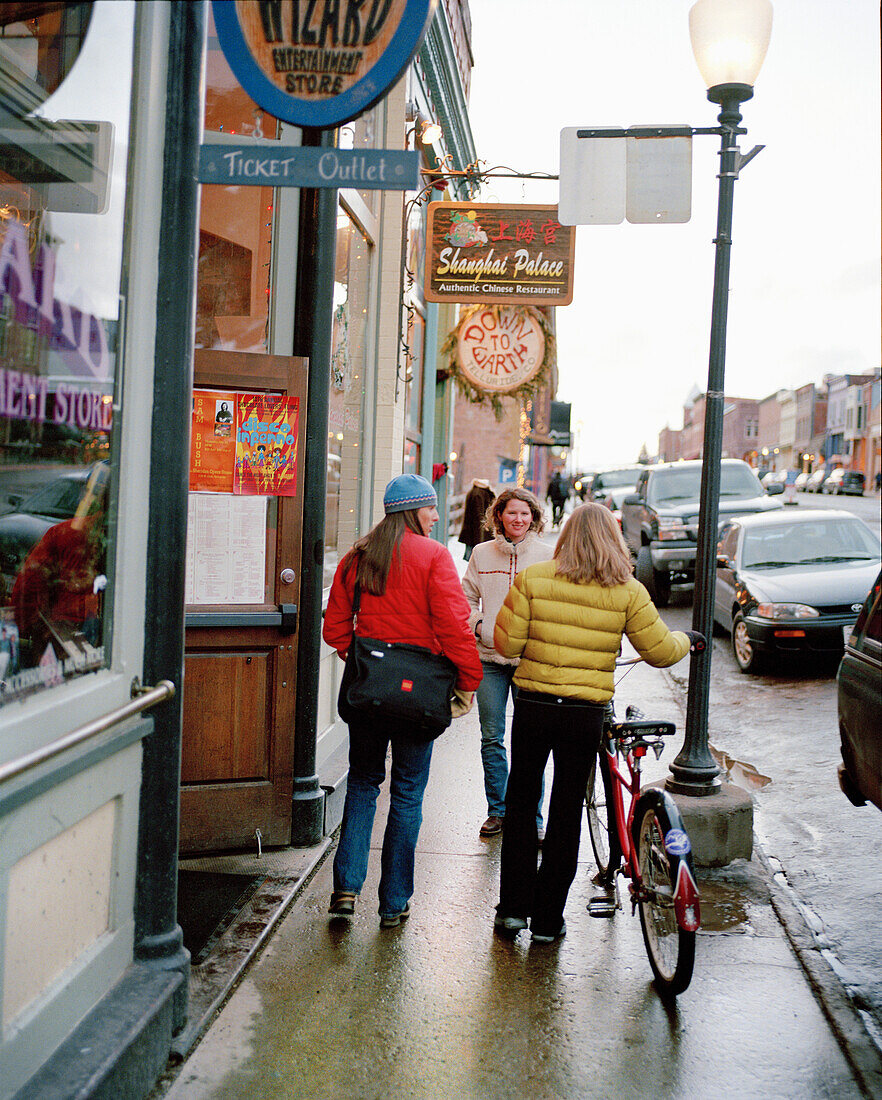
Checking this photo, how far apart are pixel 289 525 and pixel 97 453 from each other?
208cm

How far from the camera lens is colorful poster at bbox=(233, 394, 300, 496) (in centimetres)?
509

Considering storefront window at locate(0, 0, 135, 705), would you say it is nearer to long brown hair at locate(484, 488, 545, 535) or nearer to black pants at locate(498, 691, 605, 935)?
black pants at locate(498, 691, 605, 935)

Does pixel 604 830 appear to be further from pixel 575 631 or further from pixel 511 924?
pixel 575 631

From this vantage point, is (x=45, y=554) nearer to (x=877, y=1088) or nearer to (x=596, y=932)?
(x=596, y=932)

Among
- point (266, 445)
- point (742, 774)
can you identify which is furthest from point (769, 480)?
point (266, 445)

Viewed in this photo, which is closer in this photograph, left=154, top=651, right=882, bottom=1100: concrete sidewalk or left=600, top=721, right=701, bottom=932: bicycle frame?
left=154, top=651, right=882, bottom=1100: concrete sidewalk

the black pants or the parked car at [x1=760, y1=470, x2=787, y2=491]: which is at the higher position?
the parked car at [x1=760, y1=470, x2=787, y2=491]

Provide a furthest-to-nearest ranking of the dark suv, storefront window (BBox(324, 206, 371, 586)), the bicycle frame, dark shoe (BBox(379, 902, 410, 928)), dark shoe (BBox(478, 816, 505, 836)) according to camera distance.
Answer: the dark suv → storefront window (BBox(324, 206, 371, 586)) → dark shoe (BBox(478, 816, 505, 836)) → dark shoe (BBox(379, 902, 410, 928)) → the bicycle frame

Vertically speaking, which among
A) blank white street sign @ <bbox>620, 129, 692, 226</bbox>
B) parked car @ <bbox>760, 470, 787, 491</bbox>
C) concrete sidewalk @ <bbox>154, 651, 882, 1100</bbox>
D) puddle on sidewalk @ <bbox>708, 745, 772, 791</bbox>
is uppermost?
blank white street sign @ <bbox>620, 129, 692, 226</bbox>

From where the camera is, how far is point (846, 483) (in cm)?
5900

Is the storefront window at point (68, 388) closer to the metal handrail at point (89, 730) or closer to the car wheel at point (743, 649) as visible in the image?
the metal handrail at point (89, 730)

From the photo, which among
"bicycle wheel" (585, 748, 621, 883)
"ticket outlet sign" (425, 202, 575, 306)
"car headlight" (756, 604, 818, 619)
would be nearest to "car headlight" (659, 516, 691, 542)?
"car headlight" (756, 604, 818, 619)

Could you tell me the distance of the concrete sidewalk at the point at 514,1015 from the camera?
3.27 metres

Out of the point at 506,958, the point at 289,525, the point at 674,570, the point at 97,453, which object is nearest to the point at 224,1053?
the point at 506,958
